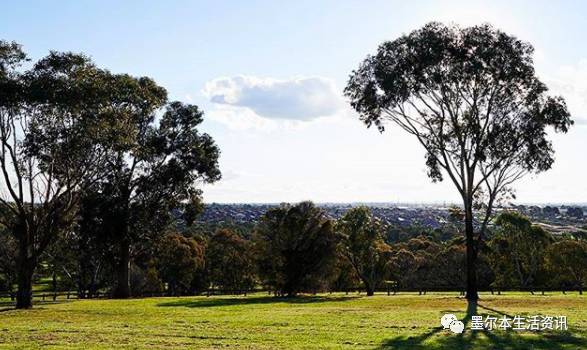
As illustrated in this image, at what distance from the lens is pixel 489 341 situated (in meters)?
18.9

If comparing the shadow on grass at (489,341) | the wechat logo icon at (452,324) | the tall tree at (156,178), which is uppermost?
the tall tree at (156,178)

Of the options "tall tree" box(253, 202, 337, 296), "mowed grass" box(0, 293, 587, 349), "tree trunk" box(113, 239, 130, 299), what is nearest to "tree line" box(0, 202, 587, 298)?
"tall tree" box(253, 202, 337, 296)

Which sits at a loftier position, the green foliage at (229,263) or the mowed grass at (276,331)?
the mowed grass at (276,331)

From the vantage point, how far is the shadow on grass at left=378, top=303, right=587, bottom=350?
1775cm

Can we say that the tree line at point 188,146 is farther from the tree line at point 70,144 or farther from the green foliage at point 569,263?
the green foliage at point 569,263

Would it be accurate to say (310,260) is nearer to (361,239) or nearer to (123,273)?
(361,239)

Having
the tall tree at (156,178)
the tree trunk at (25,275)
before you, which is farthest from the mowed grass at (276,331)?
the tall tree at (156,178)

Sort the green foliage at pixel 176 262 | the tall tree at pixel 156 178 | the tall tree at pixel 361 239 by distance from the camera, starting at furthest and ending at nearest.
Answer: the green foliage at pixel 176 262
the tall tree at pixel 361 239
the tall tree at pixel 156 178

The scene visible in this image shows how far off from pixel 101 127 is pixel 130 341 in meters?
19.7

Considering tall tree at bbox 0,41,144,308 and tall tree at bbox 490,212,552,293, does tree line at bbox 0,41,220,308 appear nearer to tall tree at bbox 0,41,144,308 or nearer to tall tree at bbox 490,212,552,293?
tall tree at bbox 0,41,144,308

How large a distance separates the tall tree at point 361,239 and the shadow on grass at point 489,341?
3729cm

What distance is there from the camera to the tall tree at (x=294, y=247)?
168 ft

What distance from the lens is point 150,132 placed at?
5034 centimetres

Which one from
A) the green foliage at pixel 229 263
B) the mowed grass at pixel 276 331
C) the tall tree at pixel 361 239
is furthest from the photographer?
the green foliage at pixel 229 263
